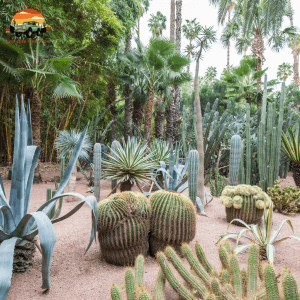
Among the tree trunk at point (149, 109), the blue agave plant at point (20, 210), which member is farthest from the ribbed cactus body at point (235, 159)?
the tree trunk at point (149, 109)

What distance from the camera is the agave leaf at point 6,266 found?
1.33 meters

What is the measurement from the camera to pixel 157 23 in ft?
62.6

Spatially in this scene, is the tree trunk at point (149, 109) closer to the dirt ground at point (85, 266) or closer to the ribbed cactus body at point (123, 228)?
the dirt ground at point (85, 266)

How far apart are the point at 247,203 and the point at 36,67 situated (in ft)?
20.5

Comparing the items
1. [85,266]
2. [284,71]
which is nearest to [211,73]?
[284,71]

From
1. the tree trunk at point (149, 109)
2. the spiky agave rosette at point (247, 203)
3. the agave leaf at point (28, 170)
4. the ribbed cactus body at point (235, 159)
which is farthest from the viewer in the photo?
the tree trunk at point (149, 109)

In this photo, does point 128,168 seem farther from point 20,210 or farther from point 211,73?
point 211,73

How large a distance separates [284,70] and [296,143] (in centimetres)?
1873

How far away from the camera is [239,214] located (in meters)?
3.44

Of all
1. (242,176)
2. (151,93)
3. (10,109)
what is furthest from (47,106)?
(242,176)

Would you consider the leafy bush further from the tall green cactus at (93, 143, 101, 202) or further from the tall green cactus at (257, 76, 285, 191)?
the tall green cactus at (93, 143, 101, 202)

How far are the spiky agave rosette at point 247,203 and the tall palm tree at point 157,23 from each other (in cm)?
1835

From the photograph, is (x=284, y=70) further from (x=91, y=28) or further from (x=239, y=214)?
(x=239, y=214)

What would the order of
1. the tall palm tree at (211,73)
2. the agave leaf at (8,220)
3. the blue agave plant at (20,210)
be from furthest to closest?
the tall palm tree at (211,73), the agave leaf at (8,220), the blue agave plant at (20,210)
